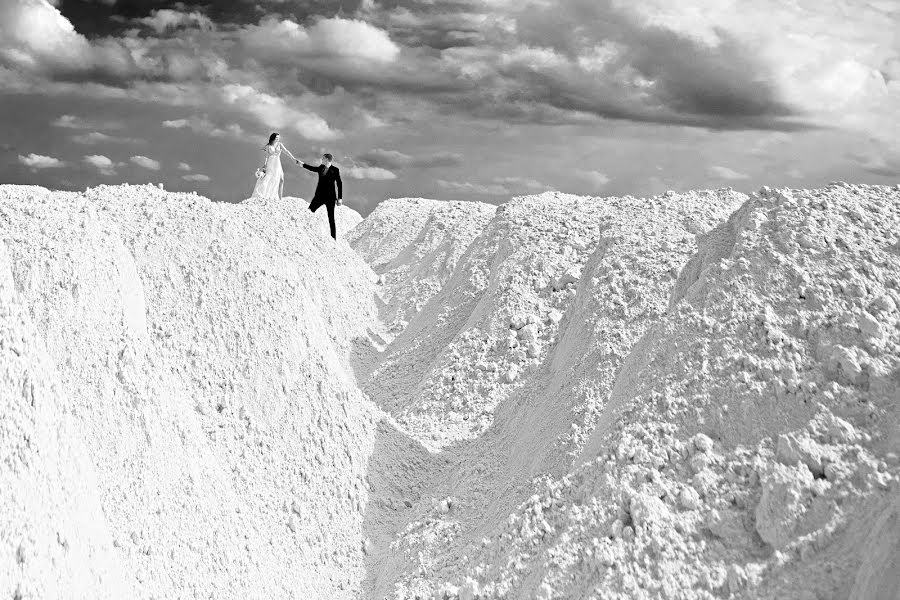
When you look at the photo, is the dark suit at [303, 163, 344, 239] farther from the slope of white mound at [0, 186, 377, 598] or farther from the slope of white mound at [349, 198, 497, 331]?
the slope of white mound at [0, 186, 377, 598]

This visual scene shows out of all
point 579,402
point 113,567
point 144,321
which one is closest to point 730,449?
point 579,402

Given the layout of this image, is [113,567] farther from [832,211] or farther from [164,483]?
[832,211]

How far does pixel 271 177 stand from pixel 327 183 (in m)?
1.36

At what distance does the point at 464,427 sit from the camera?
503 inches

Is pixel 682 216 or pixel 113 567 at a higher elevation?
pixel 682 216

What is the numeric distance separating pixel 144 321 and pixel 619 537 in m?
6.29

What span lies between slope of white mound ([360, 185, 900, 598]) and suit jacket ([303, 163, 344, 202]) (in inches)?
439

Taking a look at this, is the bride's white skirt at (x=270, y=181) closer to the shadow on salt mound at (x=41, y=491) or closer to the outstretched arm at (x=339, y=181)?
the outstretched arm at (x=339, y=181)

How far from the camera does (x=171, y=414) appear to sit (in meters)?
8.52

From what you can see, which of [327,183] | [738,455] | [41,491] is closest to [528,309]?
[327,183]

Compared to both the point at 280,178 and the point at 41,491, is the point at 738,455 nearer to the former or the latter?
the point at 41,491

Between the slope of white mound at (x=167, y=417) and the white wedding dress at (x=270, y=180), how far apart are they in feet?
22.1

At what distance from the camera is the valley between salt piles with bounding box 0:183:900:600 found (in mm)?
6152

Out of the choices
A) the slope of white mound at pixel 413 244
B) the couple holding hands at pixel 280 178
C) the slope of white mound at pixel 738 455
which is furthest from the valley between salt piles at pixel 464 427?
the slope of white mound at pixel 413 244
